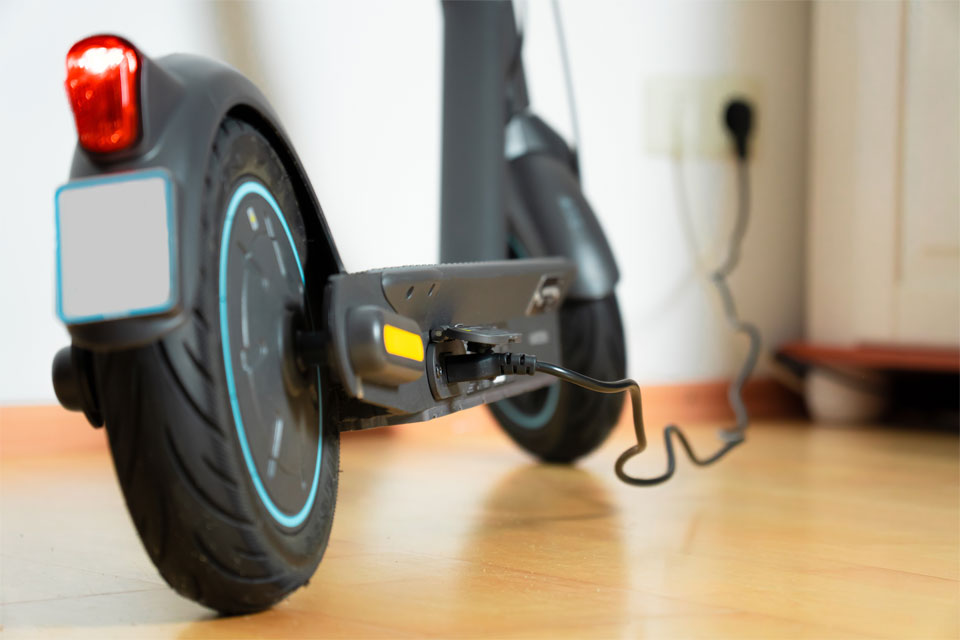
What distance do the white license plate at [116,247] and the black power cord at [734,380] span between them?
0.29 m

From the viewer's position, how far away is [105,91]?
0.46 metres

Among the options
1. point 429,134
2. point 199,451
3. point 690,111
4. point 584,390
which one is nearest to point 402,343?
point 199,451

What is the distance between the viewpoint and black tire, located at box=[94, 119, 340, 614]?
1.52ft

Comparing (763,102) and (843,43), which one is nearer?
(843,43)

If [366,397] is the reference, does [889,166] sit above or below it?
above

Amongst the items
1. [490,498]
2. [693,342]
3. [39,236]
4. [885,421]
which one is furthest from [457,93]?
[885,421]

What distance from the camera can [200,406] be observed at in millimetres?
468

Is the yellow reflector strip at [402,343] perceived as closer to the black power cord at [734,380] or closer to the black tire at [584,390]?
the black power cord at [734,380]

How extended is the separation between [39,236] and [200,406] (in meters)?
0.91

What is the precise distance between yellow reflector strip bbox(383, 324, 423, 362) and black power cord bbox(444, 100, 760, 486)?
8cm

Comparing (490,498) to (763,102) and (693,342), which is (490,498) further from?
(763,102)

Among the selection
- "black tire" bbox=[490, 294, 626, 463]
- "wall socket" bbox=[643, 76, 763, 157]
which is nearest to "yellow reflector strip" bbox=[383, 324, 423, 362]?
"black tire" bbox=[490, 294, 626, 463]

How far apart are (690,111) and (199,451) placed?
1454mm

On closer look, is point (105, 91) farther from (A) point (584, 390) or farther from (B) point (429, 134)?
(B) point (429, 134)
